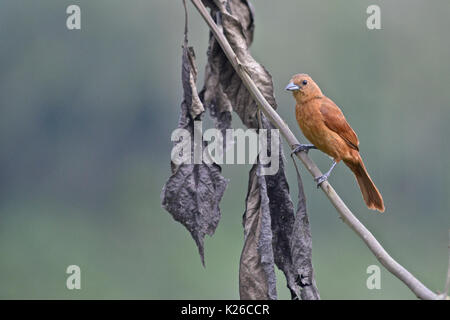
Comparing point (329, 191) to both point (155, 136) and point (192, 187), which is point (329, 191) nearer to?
point (192, 187)

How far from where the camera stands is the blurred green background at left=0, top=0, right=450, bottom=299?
6.08m

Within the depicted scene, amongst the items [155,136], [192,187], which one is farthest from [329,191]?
[155,136]

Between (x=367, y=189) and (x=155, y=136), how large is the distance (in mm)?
4194

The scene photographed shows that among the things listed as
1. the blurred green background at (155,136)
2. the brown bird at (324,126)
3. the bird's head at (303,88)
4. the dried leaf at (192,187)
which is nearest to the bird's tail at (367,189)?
the brown bird at (324,126)

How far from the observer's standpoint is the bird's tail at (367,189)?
10.1ft

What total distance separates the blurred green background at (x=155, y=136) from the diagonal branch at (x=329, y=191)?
3.24 meters

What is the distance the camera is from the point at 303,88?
313 centimetres

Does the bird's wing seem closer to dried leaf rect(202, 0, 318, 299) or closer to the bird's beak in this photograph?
the bird's beak

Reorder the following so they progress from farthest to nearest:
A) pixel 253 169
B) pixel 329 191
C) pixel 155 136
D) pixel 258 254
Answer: pixel 155 136
pixel 253 169
pixel 258 254
pixel 329 191

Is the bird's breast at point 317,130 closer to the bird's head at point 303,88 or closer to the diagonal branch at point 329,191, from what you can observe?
the bird's head at point 303,88

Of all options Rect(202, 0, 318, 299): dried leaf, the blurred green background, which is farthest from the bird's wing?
the blurred green background

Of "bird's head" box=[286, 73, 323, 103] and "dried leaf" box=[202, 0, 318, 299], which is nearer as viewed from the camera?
"dried leaf" box=[202, 0, 318, 299]

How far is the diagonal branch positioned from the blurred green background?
10.6ft

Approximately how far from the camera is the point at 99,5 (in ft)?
23.2
